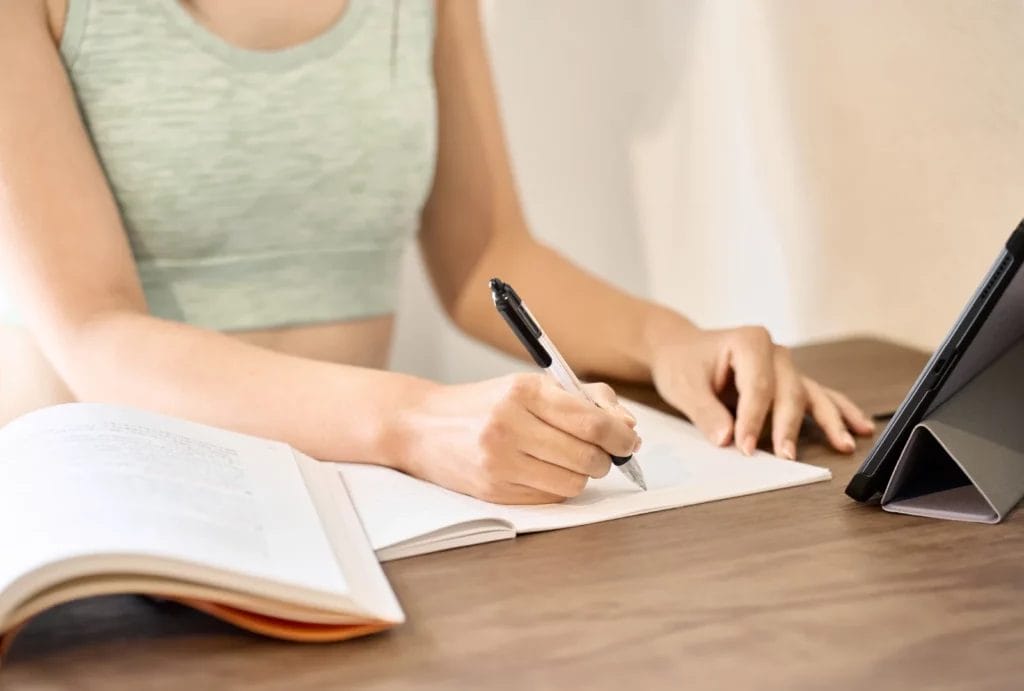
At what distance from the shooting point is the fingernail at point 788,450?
2.49ft

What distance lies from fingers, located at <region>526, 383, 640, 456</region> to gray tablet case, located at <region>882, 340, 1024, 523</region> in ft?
0.52

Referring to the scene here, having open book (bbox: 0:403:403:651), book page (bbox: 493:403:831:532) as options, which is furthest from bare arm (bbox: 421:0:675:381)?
open book (bbox: 0:403:403:651)

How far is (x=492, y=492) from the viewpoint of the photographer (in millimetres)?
649

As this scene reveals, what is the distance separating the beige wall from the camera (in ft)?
3.56

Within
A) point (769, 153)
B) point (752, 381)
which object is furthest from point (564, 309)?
point (769, 153)

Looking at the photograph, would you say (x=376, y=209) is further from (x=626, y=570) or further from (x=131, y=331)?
(x=626, y=570)

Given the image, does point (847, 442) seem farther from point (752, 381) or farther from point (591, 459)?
point (591, 459)

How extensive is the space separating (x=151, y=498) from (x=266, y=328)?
1.76 ft

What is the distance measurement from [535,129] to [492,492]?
101 centimetres

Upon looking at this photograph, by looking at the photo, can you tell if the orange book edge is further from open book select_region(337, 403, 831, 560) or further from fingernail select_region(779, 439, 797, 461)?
fingernail select_region(779, 439, 797, 461)

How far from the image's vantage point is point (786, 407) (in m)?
0.80

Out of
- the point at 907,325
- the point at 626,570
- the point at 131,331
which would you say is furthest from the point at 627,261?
the point at 626,570

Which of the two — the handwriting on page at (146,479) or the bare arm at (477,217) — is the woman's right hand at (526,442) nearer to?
the handwriting on page at (146,479)

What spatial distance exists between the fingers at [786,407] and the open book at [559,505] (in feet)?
0.06
